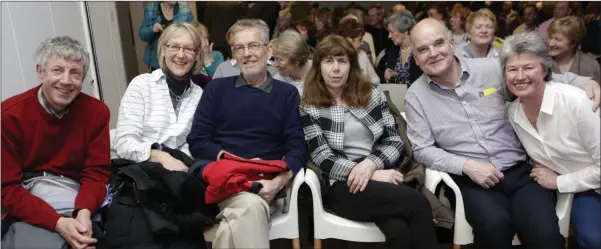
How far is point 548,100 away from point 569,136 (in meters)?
0.16

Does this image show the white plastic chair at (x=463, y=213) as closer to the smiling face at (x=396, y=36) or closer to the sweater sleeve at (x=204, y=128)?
the sweater sleeve at (x=204, y=128)

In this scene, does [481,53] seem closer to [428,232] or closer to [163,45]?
[428,232]

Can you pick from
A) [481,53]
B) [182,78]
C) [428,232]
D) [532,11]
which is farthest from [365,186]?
[532,11]

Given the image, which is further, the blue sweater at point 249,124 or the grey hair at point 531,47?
the blue sweater at point 249,124

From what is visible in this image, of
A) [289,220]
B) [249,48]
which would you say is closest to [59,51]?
[249,48]

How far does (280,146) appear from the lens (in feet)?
7.57

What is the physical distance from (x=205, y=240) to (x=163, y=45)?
96cm

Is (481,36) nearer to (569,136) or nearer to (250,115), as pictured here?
(569,136)

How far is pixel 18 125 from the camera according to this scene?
187 centimetres

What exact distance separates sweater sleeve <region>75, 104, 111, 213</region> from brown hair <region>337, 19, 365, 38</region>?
226 centimetres

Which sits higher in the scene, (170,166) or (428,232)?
(170,166)

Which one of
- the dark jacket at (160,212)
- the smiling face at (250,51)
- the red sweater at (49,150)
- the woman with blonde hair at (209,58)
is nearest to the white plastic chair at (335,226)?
the dark jacket at (160,212)

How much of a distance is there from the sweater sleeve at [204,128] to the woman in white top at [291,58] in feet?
2.05

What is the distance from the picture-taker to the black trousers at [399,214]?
2.00 m
